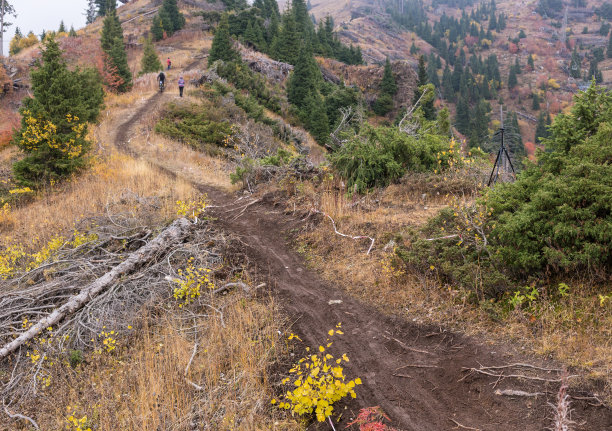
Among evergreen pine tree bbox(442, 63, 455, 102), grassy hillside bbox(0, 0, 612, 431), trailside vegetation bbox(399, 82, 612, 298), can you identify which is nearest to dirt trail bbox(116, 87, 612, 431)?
grassy hillside bbox(0, 0, 612, 431)

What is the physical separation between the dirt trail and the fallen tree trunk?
214 centimetres

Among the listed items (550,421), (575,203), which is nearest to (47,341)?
(550,421)

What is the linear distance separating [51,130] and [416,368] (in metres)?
12.7

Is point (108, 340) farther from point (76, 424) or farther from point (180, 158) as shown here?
point (180, 158)

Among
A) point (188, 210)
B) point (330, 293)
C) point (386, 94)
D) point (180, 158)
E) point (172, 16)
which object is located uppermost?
point (172, 16)

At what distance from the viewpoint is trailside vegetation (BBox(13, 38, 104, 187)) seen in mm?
11906

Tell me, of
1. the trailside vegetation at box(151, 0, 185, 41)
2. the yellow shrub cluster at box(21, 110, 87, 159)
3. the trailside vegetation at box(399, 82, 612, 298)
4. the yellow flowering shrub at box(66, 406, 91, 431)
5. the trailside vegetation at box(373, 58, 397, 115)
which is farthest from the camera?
the trailside vegetation at box(151, 0, 185, 41)

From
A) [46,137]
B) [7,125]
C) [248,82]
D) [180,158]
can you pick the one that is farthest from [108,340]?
[248,82]

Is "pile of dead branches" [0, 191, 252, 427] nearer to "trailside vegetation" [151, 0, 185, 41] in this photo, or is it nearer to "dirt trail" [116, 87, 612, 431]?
"dirt trail" [116, 87, 612, 431]

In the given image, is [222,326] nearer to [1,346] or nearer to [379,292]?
[379,292]

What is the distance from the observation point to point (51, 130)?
11938 millimetres

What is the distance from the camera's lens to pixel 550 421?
117 inches

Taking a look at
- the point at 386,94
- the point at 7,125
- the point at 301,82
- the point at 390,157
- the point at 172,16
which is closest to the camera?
the point at 390,157

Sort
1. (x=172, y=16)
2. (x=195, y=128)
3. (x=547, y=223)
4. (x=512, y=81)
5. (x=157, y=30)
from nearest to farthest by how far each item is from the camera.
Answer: (x=547, y=223)
(x=195, y=128)
(x=157, y=30)
(x=172, y=16)
(x=512, y=81)
